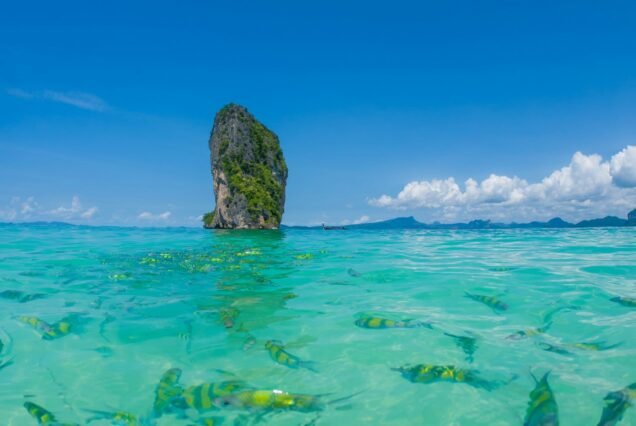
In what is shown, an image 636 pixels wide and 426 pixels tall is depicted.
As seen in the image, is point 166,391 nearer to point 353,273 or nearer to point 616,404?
point 616,404

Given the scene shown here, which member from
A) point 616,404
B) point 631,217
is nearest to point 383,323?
point 616,404

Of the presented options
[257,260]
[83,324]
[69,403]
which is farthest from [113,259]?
[69,403]

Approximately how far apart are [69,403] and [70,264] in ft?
52.3

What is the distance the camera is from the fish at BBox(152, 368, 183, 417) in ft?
17.4

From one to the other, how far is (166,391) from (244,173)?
3046 inches

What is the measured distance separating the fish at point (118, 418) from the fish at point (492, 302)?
334 inches

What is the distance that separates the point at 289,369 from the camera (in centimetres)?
642

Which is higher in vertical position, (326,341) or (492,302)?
(492,302)

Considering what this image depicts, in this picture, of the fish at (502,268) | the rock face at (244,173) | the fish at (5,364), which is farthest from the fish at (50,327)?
the rock face at (244,173)

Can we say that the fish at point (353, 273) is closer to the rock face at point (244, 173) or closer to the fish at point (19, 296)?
the fish at point (19, 296)

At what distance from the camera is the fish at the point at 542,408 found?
15.1 ft

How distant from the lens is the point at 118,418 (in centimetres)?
507

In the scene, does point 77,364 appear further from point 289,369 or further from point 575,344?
point 575,344

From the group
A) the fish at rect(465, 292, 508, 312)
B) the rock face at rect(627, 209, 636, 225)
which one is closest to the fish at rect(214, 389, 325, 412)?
the fish at rect(465, 292, 508, 312)
